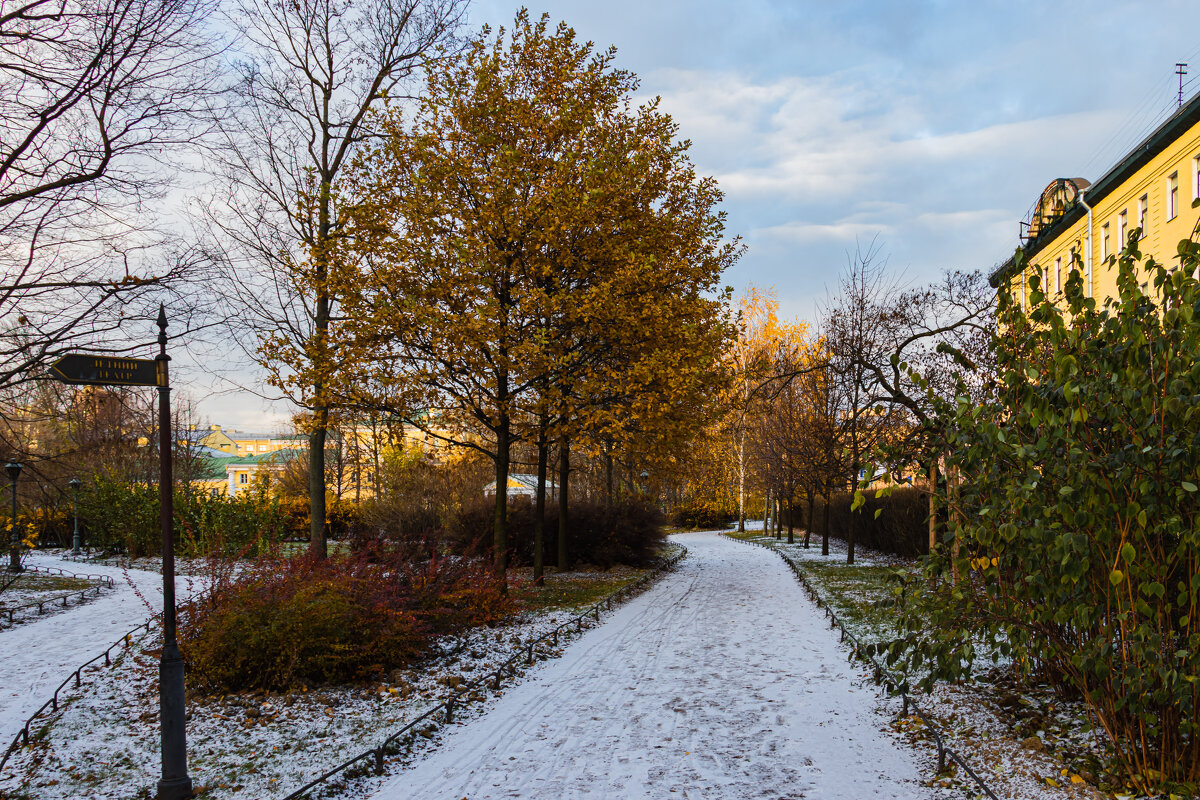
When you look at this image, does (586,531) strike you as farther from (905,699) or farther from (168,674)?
(168,674)

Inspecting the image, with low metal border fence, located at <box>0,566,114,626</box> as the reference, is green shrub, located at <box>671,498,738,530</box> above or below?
below

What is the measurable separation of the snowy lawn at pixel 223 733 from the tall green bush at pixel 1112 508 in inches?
193

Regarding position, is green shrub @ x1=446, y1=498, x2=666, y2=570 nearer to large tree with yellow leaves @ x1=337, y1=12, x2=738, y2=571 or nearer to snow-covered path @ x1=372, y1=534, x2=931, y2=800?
large tree with yellow leaves @ x1=337, y1=12, x2=738, y2=571

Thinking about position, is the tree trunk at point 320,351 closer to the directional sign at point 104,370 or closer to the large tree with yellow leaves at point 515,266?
the large tree with yellow leaves at point 515,266

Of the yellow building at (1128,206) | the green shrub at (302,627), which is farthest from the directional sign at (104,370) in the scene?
the yellow building at (1128,206)

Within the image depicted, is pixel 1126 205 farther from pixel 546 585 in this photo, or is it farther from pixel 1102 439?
pixel 1102 439

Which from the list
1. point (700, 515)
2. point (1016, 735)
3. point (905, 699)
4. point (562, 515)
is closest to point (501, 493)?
point (562, 515)

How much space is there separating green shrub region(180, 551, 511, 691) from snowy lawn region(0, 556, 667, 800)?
23 centimetres

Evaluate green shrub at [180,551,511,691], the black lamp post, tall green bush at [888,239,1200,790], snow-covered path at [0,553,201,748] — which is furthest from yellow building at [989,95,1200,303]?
snow-covered path at [0,553,201,748]

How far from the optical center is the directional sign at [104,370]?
17.8 ft

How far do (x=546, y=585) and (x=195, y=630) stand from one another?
9.27 metres

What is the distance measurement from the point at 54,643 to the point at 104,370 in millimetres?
7728

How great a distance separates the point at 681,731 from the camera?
674cm

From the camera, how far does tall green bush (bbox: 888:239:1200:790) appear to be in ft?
13.9
